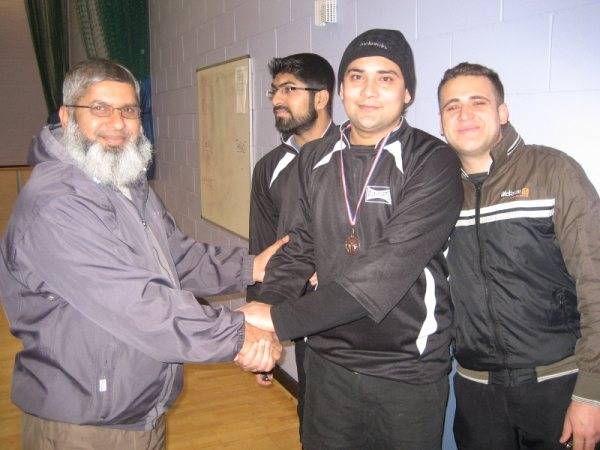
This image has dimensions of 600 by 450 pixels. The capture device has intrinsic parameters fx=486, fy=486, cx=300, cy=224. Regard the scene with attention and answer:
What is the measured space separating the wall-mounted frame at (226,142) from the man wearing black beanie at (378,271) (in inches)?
75.0

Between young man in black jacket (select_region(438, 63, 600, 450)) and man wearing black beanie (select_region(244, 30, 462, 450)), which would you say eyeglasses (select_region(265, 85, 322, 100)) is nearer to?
man wearing black beanie (select_region(244, 30, 462, 450))

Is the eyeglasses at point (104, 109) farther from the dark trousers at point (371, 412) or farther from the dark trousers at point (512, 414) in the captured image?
the dark trousers at point (512, 414)

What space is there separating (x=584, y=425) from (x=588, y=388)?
0.34 feet

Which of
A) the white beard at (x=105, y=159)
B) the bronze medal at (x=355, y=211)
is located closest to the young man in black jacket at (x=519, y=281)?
the bronze medal at (x=355, y=211)

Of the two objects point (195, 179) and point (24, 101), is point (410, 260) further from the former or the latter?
point (24, 101)

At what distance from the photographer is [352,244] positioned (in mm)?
1536

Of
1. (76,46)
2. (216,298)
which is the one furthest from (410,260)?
(76,46)

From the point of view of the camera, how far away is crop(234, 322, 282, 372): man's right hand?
1669mm

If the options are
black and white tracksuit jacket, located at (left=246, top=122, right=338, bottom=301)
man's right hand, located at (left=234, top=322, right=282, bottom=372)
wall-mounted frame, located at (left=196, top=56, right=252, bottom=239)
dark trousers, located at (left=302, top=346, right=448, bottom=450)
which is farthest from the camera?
wall-mounted frame, located at (left=196, top=56, right=252, bottom=239)

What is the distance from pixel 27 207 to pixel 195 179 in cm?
332

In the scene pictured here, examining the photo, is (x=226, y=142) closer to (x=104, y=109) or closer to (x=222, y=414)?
(x=222, y=414)

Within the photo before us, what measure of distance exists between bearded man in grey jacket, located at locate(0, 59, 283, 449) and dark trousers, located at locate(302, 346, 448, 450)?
328 millimetres

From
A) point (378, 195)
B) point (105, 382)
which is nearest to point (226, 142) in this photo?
point (378, 195)

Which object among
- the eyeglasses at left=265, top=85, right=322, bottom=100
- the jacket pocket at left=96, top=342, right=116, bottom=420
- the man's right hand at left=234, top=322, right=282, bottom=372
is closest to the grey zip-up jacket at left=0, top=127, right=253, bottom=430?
the jacket pocket at left=96, top=342, right=116, bottom=420
